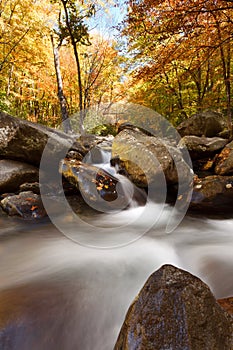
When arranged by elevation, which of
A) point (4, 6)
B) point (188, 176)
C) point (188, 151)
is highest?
point (4, 6)

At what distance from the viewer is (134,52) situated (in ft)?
31.4

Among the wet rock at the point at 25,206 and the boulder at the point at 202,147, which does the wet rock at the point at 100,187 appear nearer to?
the wet rock at the point at 25,206

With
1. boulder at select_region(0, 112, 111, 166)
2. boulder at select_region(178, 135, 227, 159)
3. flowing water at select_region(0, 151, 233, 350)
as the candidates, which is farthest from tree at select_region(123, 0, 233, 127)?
flowing water at select_region(0, 151, 233, 350)

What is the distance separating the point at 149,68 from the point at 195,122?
4.72m

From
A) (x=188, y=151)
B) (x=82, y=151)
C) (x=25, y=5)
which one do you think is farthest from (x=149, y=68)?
(x=25, y=5)

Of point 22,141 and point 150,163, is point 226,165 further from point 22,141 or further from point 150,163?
point 22,141

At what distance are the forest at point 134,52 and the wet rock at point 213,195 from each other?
4095 mm

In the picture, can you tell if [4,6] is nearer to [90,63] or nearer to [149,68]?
[90,63]

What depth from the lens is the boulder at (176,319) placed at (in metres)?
1.22

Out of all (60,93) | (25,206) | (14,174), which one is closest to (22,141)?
(14,174)

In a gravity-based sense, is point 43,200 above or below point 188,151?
below

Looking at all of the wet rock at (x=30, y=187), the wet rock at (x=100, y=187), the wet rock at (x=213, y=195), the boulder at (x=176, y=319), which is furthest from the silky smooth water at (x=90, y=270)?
the wet rock at (x=30, y=187)

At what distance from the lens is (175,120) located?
15055 mm

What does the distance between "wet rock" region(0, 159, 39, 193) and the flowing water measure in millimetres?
1281
